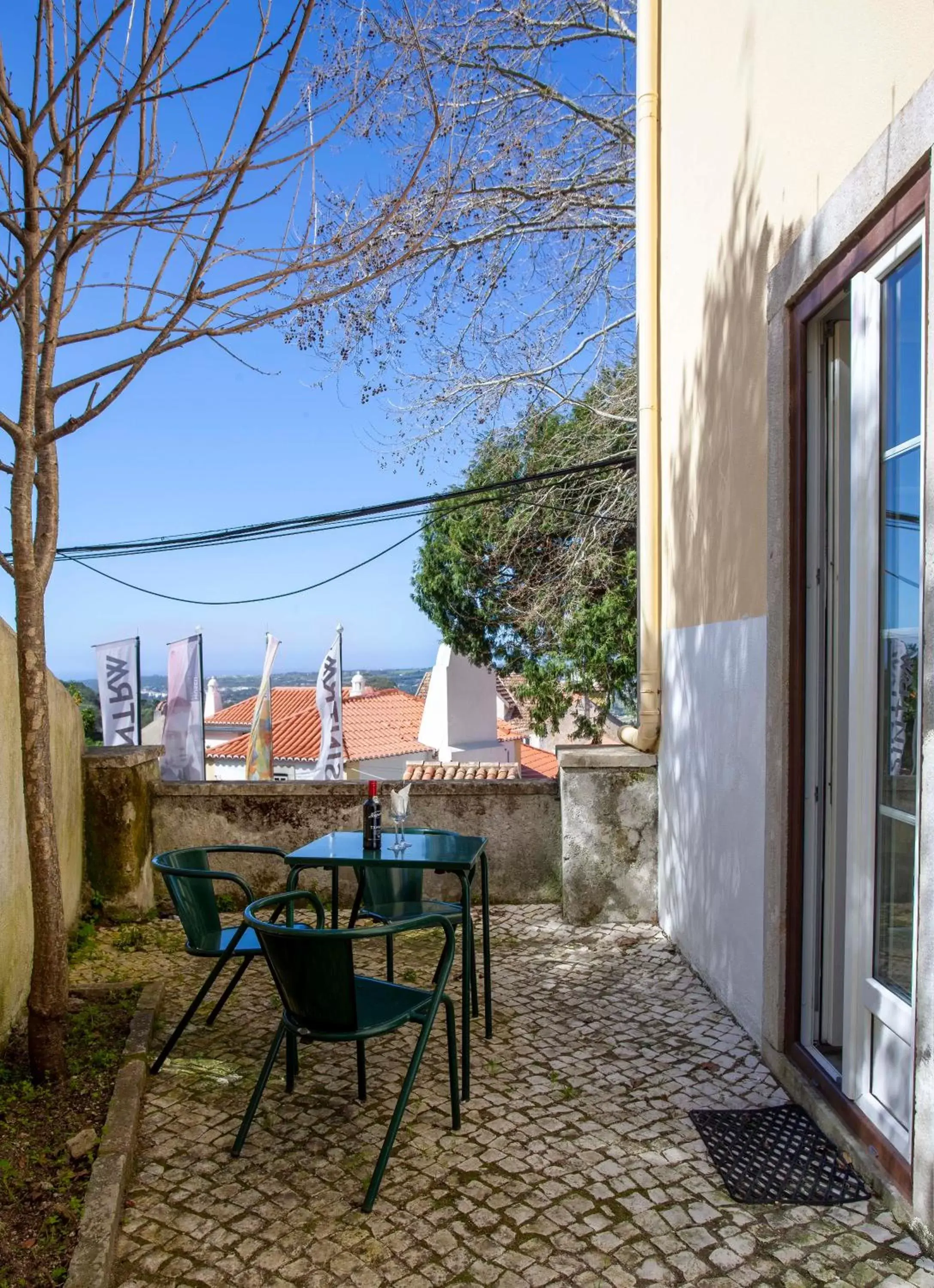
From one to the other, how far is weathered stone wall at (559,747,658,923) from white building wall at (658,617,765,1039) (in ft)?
0.45

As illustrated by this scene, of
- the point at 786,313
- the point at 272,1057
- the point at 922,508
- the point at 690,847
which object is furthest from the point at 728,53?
the point at 272,1057

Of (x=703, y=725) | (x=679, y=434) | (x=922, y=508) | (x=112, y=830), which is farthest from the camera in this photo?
(x=112, y=830)

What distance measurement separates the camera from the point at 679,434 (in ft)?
17.8

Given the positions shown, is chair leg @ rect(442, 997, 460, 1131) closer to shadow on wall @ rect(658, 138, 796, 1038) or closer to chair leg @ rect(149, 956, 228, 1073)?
chair leg @ rect(149, 956, 228, 1073)

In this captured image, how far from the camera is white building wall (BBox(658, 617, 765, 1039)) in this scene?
3846 mm

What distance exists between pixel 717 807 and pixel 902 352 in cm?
232

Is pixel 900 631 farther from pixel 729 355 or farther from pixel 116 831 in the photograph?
pixel 116 831

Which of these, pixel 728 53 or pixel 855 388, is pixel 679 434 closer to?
pixel 728 53

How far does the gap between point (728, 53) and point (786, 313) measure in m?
1.58

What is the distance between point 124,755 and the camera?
613 centimetres

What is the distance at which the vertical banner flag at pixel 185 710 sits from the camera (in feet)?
54.0

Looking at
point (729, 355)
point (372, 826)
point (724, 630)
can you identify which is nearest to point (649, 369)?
point (729, 355)

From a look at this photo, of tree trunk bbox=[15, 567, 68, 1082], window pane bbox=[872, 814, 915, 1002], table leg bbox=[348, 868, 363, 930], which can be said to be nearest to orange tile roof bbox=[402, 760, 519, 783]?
table leg bbox=[348, 868, 363, 930]

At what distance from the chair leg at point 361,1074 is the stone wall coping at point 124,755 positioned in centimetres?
331
